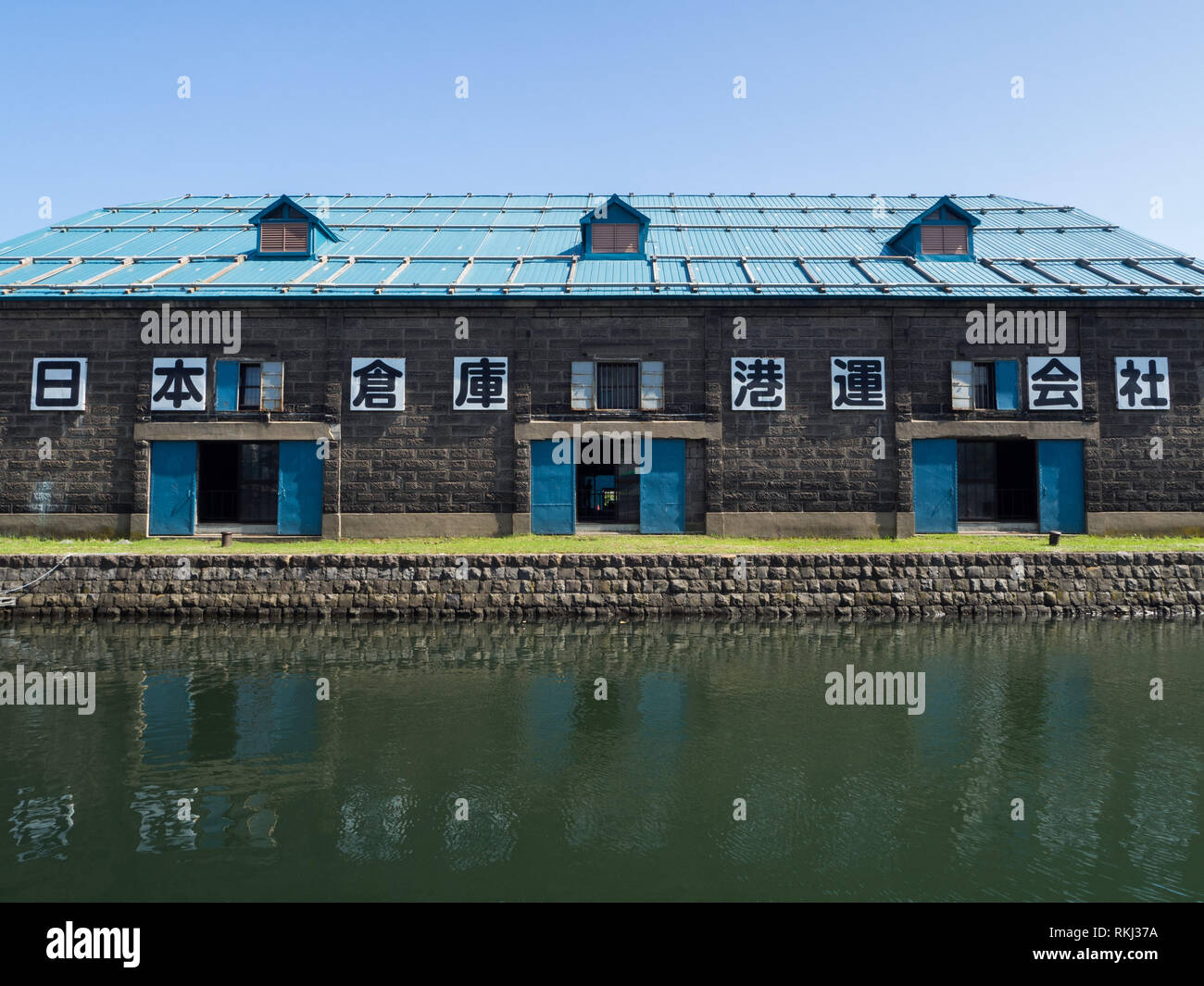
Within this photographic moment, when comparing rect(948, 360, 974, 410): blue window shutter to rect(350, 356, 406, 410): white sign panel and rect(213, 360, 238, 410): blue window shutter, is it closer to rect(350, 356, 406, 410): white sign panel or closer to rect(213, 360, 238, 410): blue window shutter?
rect(350, 356, 406, 410): white sign panel

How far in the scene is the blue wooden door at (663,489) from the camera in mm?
23000

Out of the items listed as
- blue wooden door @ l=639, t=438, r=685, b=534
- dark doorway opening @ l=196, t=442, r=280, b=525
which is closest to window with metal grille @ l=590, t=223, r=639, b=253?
blue wooden door @ l=639, t=438, r=685, b=534

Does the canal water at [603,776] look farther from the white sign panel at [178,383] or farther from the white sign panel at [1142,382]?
the white sign panel at [1142,382]

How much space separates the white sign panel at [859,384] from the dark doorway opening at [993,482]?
15.0 feet

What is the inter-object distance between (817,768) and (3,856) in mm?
8481

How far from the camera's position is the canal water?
6.73m

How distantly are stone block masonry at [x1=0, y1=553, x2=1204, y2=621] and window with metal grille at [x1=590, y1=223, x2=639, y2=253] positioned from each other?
13.6 m

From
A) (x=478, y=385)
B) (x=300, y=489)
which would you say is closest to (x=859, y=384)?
(x=478, y=385)

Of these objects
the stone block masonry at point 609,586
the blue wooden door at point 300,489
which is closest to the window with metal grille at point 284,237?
the blue wooden door at point 300,489

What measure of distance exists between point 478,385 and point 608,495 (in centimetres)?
538


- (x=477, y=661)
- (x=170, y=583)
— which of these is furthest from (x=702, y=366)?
(x=170, y=583)

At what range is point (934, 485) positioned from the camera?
75.9 ft

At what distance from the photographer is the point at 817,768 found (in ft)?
30.0

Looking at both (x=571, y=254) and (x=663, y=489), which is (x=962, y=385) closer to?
(x=663, y=489)
